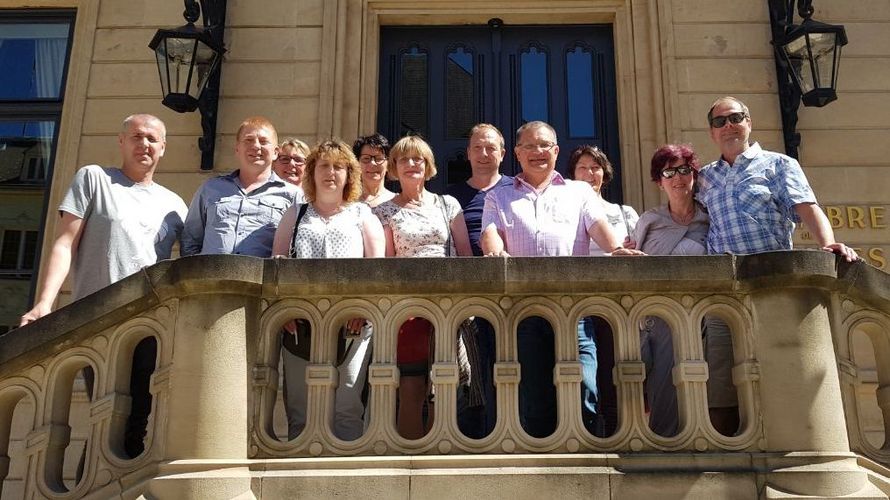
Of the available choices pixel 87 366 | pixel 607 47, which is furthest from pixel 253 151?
pixel 607 47

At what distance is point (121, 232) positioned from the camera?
4582 millimetres

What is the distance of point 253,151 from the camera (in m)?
4.88

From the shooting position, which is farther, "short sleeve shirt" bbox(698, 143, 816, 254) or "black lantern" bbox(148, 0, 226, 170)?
"black lantern" bbox(148, 0, 226, 170)

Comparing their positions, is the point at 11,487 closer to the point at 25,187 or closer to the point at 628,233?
the point at 25,187

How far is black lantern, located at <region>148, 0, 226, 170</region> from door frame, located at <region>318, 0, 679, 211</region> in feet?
2.96

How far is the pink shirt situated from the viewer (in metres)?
4.46

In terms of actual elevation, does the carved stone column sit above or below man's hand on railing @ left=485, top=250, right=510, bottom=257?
below

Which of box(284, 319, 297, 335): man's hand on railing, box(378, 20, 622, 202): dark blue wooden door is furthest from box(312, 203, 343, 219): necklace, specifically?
box(378, 20, 622, 202): dark blue wooden door

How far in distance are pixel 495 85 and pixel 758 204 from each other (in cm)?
412

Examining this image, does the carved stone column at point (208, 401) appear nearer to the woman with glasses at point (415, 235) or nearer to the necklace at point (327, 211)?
the necklace at point (327, 211)

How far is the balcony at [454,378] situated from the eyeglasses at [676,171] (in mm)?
698

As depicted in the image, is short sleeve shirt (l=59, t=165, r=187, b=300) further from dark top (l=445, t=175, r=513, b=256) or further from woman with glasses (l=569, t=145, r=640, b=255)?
woman with glasses (l=569, t=145, r=640, b=255)

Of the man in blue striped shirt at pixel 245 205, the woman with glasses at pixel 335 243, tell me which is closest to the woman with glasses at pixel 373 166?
the man in blue striped shirt at pixel 245 205

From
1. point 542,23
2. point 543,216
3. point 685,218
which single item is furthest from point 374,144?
point 542,23
